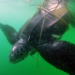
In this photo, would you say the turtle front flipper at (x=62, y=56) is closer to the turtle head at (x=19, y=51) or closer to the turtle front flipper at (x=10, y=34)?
the turtle head at (x=19, y=51)

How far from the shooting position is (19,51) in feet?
6.34

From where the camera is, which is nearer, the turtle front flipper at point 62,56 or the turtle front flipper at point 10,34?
the turtle front flipper at point 62,56

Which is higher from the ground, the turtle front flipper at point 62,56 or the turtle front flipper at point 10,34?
the turtle front flipper at point 62,56

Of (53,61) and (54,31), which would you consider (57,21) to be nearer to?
(54,31)

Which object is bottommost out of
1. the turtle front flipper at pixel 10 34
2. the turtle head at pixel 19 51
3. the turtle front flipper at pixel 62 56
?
the turtle front flipper at pixel 10 34

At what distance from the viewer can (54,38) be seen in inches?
86.8

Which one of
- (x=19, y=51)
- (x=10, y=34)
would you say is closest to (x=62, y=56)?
(x=19, y=51)

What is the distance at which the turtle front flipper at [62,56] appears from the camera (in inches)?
50.1

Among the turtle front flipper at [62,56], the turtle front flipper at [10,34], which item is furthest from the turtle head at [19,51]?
the turtle front flipper at [10,34]

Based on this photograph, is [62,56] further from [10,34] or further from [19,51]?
[10,34]

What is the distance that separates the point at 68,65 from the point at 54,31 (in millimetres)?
1106

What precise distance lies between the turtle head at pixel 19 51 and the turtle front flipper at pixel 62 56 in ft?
1.94

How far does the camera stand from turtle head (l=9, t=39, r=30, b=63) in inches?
73.4

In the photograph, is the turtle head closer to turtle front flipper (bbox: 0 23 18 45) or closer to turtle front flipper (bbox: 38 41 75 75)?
turtle front flipper (bbox: 38 41 75 75)
